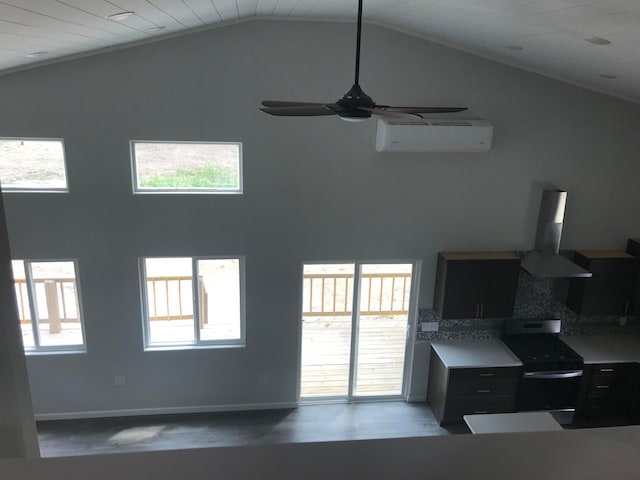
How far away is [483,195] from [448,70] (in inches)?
55.3

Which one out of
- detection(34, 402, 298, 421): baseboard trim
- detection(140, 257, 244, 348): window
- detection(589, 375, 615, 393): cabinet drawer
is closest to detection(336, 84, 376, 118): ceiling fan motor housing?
detection(140, 257, 244, 348): window

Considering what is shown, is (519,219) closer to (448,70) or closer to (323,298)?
(448,70)

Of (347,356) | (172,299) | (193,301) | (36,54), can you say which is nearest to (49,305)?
(172,299)

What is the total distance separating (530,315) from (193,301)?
3957 mm

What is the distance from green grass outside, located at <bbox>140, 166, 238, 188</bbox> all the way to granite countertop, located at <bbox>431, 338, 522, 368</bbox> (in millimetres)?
3003

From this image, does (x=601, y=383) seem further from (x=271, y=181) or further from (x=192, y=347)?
(x=192, y=347)

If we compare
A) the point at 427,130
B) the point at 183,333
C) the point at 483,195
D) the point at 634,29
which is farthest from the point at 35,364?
the point at 634,29

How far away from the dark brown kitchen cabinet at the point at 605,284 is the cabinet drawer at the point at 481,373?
1091 millimetres

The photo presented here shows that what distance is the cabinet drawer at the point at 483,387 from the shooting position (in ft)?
18.3

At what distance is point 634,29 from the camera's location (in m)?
2.67

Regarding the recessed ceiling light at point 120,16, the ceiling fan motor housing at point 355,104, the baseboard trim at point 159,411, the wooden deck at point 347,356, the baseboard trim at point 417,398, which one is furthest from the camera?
the baseboard trim at point 417,398

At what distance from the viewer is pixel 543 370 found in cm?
556

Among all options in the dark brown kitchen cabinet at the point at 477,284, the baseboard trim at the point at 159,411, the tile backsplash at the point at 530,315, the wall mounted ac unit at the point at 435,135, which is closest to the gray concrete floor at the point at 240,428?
the baseboard trim at the point at 159,411

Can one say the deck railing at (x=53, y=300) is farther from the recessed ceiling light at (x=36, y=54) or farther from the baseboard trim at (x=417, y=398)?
the baseboard trim at (x=417, y=398)
